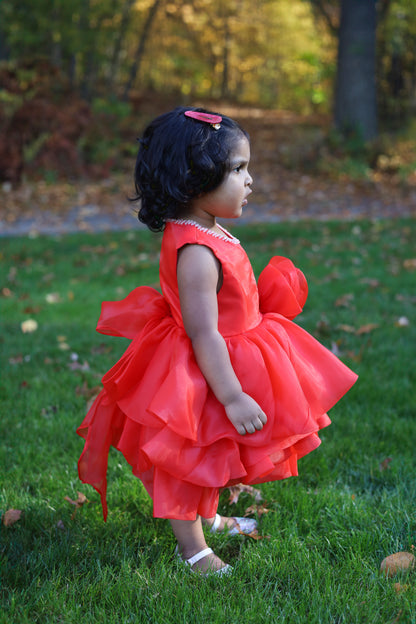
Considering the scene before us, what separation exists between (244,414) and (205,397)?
140mm

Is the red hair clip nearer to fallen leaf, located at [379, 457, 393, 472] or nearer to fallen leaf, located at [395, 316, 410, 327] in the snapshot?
fallen leaf, located at [379, 457, 393, 472]

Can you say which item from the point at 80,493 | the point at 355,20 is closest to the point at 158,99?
the point at 355,20

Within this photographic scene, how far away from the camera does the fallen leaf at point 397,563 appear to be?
1990 mm

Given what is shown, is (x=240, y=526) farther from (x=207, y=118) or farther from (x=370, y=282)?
(x=370, y=282)

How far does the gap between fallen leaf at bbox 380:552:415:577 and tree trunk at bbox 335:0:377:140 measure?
41.0 feet

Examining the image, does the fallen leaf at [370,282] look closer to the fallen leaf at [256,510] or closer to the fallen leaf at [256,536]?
the fallen leaf at [256,510]

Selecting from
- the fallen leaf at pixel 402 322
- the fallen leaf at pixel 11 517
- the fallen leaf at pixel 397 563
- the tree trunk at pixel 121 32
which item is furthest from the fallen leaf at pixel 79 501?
the tree trunk at pixel 121 32

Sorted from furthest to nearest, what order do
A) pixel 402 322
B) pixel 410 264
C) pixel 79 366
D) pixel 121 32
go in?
pixel 121 32 → pixel 410 264 → pixel 402 322 → pixel 79 366

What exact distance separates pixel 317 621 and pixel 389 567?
36 cm

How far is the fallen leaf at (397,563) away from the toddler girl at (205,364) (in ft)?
1.46

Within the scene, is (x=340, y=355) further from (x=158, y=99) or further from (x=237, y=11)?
(x=237, y=11)

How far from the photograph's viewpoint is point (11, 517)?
2.34 m

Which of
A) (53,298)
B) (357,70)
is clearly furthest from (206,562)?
(357,70)

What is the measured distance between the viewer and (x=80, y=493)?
253 cm
